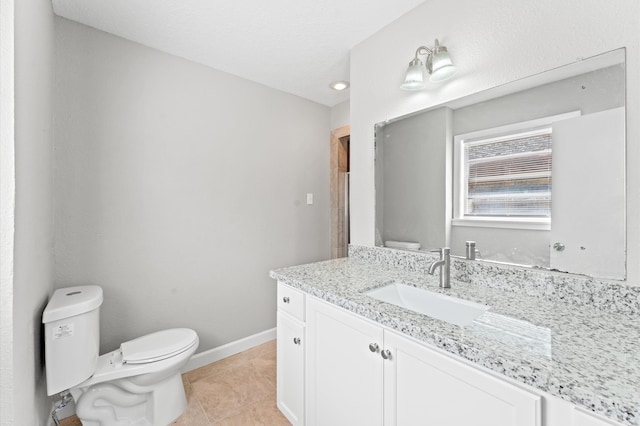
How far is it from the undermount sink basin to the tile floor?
99cm

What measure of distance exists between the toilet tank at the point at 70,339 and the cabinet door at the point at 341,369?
3.66ft

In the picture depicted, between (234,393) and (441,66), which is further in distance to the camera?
(234,393)

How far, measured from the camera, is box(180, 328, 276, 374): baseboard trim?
2154 millimetres

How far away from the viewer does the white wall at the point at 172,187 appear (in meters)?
1.72

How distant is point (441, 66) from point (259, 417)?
2.20m

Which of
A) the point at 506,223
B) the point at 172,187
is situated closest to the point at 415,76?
the point at 506,223

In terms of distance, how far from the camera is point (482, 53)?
1324 mm

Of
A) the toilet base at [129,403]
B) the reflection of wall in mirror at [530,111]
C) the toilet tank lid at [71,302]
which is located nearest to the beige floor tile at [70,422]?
the toilet base at [129,403]

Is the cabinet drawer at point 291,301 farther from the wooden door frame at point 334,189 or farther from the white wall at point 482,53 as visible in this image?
the wooden door frame at point 334,189

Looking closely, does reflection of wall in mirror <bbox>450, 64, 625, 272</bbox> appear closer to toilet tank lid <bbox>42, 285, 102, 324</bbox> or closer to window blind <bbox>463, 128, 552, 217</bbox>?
window blind <bbox>463, 128, 552, 217</bbox>

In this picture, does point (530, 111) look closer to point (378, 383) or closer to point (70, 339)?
point (378, 383)

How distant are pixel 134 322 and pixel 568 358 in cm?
228

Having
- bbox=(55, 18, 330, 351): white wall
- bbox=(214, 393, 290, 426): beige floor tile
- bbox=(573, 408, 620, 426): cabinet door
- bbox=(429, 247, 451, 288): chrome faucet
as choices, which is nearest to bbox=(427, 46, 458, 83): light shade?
bbox=(429, 247, 451, 288): chrome faucet

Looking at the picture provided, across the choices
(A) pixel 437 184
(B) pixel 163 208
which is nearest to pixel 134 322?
(B) pixel 163 208
